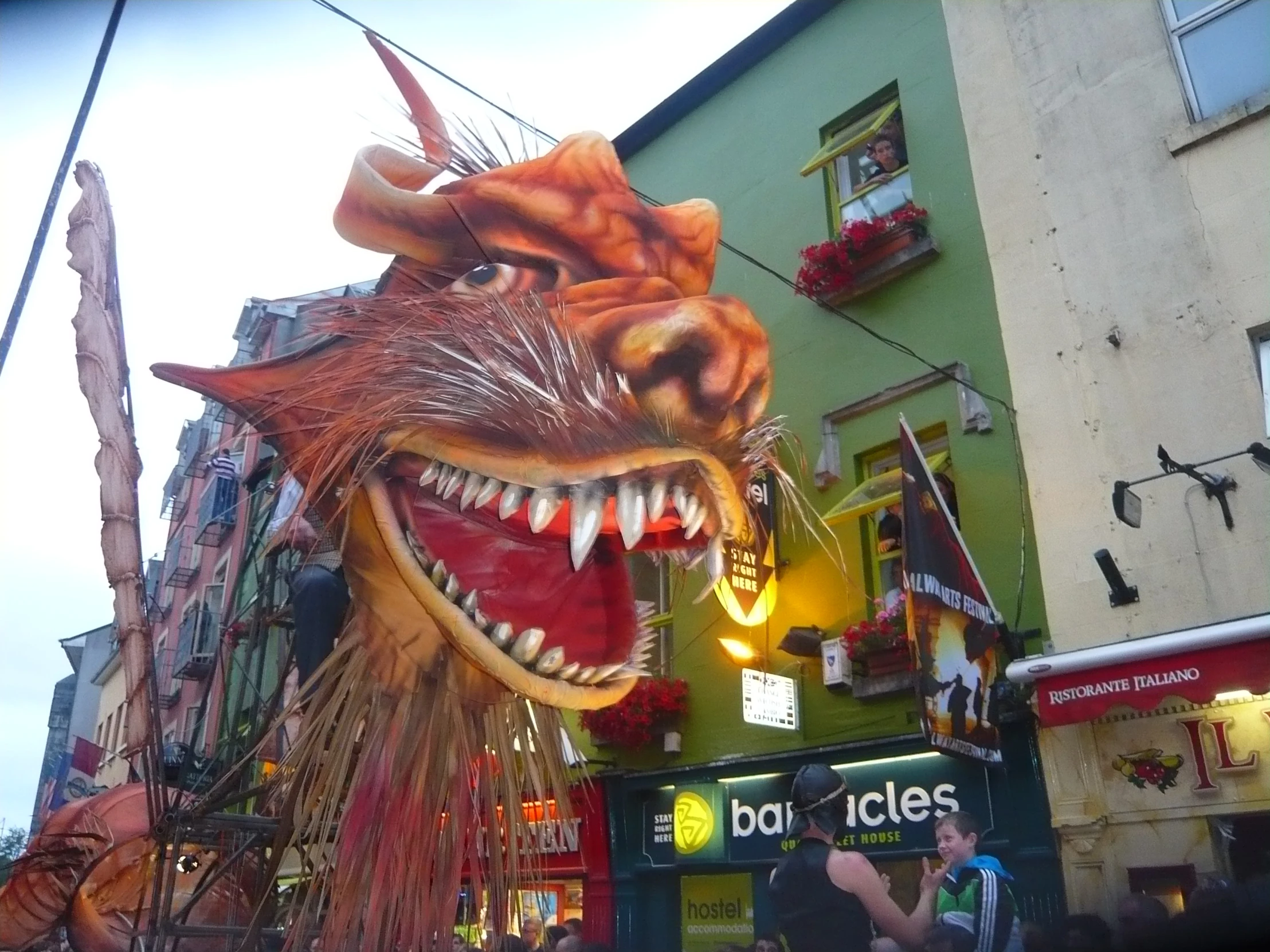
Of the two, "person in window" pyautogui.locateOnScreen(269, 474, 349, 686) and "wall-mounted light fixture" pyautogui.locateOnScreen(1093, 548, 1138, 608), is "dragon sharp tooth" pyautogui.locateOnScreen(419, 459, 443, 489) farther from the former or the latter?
"wall-mounted light fixture" pyautogui.locateOnScreen(1093, 548, 1138, 608)

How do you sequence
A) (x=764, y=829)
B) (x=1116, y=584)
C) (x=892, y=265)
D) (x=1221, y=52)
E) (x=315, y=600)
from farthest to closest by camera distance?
(x=892, y=265) → (x=764, y=829) → (x=1221, y=52) → (x=1116, y=584) → (x=315, y=600)

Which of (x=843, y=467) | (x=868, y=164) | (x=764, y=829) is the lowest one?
(x=764, y=829)

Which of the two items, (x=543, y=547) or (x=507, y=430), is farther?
(x=543, y=547)

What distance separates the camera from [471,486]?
2.63 metres

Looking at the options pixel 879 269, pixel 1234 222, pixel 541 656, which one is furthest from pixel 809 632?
pixel 541 656

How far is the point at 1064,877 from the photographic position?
5215 mm

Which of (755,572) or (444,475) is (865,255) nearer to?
(755,572)

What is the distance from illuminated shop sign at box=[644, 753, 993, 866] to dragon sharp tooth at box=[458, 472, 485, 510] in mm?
3387

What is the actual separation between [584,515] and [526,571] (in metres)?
0.31

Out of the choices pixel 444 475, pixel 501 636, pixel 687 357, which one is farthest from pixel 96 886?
pixel 687 357

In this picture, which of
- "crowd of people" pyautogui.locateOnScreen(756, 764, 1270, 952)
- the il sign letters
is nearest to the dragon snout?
"crowd of people" pyautogui.locateOnScreen(756, 764, 1270, 952)

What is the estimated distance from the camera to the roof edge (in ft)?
27.7

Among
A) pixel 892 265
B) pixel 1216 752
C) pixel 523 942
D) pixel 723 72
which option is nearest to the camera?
pixel 523 942

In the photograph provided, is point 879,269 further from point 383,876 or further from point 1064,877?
point 383,876
